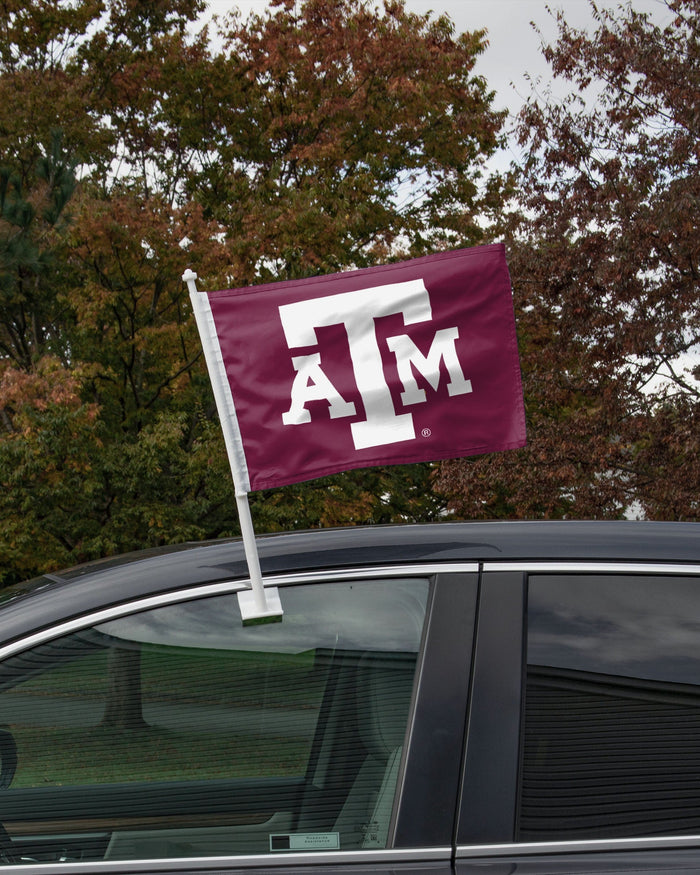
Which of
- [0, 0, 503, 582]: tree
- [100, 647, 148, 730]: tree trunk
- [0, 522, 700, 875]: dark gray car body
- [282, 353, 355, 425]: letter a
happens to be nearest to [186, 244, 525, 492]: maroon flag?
[282, 353, 355, 425]: letter a

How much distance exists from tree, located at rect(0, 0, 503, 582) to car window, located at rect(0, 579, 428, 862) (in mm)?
11250

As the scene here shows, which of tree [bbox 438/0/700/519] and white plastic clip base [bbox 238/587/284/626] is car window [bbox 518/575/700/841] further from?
tree [bbox 438/0/700/519]

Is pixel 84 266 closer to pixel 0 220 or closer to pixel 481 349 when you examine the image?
pixel 0 220

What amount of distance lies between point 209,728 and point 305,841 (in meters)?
0.28

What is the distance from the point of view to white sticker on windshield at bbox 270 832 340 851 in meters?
1.73

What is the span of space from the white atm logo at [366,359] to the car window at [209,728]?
17.4 inches

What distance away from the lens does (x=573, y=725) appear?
1751 millimetres

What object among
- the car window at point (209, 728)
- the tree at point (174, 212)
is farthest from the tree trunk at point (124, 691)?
the tree at point (174, 212)

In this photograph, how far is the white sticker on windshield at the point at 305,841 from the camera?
173 cm

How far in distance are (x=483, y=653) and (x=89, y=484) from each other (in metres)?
11.9

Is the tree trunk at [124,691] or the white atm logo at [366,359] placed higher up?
the white atm logo at [366,359]

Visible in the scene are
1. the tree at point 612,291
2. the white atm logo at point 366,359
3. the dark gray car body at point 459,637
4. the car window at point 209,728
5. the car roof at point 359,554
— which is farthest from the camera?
the tree at point 612,291

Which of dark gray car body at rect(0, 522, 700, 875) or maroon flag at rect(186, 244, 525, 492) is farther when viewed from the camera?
maroon flag at rect(186, 244, 525, 492)

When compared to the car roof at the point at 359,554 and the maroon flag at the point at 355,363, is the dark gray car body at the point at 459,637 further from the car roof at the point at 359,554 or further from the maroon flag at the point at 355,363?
the maroon flag at the point at 355,363
